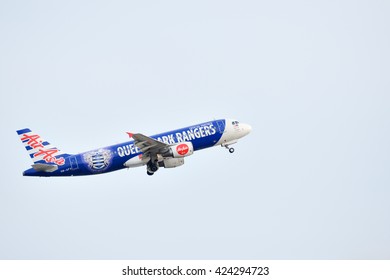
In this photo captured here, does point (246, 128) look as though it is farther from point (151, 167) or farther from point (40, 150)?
point (40, 150)

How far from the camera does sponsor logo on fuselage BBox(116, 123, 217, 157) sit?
88625mm

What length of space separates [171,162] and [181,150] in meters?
3.13

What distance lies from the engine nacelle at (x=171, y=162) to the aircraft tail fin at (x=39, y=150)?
35.4 feet

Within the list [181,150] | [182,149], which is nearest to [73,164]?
[181,150]

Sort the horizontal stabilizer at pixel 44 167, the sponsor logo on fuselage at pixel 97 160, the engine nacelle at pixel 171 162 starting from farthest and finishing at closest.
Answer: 1. the engine nacelle at pixel 171 162
2. the sponsor logo on fuselage at pixel 97 160
3. the horizontal stabilizer at pixel 44 167

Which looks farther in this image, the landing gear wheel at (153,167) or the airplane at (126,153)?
the landing gear wheel at (153,167)

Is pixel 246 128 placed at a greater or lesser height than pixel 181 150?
greater

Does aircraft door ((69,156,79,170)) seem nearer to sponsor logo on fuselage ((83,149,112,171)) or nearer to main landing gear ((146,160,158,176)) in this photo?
sponsor logo on fuselage ((83,149,112,171))

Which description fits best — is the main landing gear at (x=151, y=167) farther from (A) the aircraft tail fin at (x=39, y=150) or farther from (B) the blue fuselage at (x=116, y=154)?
(A) the aircraft tail fin at (x=39, y=150)

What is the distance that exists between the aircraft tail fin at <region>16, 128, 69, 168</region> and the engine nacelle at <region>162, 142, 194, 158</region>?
38.2 feet

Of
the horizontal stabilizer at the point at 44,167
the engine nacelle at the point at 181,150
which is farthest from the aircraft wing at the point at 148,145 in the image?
the horizontal stabilizer at the point at 44,167

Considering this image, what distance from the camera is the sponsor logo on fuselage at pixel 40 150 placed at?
286 feet

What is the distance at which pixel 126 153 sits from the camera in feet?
290
